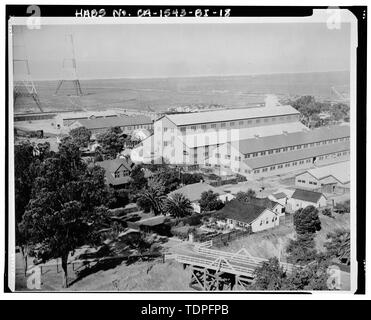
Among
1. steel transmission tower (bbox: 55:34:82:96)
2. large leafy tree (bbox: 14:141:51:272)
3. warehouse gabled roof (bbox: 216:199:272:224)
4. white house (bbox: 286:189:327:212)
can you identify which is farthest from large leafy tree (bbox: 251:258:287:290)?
steel transmission tower (bbox: 55:34:82:96)

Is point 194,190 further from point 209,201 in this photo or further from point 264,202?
point 264,202

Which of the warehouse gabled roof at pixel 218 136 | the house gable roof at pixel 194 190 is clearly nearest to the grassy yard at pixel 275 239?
the house gable roof at pixel 194 190

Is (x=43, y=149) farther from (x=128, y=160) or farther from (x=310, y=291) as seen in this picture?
(x=310, y=291)

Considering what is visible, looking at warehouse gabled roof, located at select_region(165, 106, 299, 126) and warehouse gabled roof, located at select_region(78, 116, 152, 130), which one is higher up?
warehouse gabled roof, located at select_region(165, 106, 299, 126)

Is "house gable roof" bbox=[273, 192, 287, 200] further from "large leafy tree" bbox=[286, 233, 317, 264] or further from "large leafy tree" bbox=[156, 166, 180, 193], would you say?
"large leafy tree" bbox=[156, 166, 180, 193]

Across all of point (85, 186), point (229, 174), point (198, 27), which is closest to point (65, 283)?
point (85, 186)

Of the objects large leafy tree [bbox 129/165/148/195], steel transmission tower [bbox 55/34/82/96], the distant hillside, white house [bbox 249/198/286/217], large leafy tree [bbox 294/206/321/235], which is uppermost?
steel transmission tower [bbox 55/34/82/96]
